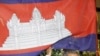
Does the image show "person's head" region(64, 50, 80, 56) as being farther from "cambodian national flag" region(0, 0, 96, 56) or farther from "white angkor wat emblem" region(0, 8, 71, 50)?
"white angkor wat emblem" region(0, 8, 71, 50)

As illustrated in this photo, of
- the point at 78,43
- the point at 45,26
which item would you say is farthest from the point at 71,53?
the point at 45,26

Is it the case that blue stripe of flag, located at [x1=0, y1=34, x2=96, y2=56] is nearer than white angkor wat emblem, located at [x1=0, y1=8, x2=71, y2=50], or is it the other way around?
white angkor wat emblem, located at [x1=0, y1=8, x2=71, y2=50]

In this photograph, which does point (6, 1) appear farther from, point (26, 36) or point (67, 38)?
point (67, 38)

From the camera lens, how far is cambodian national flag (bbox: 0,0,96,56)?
1.75 meters

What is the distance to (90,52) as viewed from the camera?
6.81ft

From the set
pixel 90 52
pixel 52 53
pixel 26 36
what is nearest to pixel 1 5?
pixel 26 36

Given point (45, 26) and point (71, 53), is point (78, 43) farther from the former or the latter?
point (45, 26)

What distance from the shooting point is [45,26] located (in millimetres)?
1859

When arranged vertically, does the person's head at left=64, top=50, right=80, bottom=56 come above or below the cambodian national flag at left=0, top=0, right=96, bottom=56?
below

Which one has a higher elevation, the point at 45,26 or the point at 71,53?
the point at 45,26

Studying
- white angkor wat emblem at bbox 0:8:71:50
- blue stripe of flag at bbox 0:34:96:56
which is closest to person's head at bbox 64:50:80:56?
blue stripe of flag at bbox 0:34:96:56

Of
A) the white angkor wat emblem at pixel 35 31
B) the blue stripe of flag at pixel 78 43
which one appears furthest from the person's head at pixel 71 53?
the white angkor wat emblem at pixel 35 31

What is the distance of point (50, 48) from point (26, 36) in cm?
24

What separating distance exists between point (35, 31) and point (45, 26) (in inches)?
3.7
